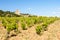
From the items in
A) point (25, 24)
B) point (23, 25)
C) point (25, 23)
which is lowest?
point (25, 23)

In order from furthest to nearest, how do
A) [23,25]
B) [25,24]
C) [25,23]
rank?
[25,23] → [25,24] → [23,25]

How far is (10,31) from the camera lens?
1612 centimetres

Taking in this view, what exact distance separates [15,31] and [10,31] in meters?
0.53

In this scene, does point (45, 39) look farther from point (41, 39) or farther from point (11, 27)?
point (11, 27)

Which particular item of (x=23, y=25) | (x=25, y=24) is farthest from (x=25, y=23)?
(x=23, y=25)

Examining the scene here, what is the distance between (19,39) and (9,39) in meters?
0.81

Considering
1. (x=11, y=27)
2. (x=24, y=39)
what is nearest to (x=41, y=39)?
(x=24, y=39)

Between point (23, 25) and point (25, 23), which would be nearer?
point (23, 25)

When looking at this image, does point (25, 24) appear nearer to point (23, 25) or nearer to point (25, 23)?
point (23, 25)

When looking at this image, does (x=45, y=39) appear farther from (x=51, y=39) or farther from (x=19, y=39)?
(x=19, y=39)

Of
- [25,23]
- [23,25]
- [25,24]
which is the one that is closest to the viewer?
[23,25]

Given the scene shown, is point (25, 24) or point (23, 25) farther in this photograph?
point (25, 24)

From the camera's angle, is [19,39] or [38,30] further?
[38,30]

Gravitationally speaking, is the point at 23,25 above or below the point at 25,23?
above
